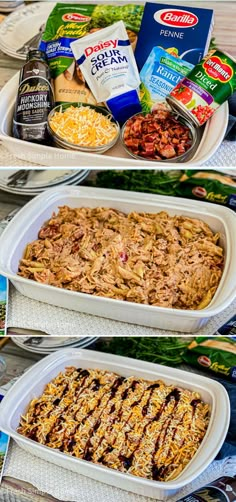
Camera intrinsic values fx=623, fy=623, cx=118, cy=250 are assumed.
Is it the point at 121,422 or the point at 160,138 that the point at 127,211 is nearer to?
the point at 160,138

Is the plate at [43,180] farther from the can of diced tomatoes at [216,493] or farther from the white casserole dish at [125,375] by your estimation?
the can of diced tomatoes at [216,493]

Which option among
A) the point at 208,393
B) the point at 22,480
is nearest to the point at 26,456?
the point at 22,480

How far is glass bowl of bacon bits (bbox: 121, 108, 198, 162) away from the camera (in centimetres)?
162

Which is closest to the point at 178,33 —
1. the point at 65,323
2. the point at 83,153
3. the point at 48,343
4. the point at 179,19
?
the point at 179,19

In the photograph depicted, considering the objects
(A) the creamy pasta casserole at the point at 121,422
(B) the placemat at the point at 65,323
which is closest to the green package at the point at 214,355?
(A) the creamy pasta casserole at the point at 121,422

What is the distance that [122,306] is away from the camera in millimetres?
1892

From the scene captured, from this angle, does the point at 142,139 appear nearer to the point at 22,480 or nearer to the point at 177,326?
the point at 177,326

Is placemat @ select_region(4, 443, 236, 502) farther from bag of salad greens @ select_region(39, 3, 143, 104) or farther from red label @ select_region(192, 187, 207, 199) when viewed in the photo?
bag of salad greens @ select_region(39, 3, 143, 104)

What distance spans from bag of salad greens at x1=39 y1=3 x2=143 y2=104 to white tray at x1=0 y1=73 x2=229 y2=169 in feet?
0.46

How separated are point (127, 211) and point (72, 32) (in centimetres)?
60

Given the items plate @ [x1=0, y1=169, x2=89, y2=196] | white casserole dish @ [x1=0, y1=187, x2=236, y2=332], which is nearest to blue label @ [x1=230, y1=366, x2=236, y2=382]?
white casserole dish @ [x1=0, y1=187, x2=236, y2=332]

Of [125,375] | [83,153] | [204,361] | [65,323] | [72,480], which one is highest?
[83,153]

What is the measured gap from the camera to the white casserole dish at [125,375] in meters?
→ 1.96

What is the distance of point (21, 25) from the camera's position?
191cm
